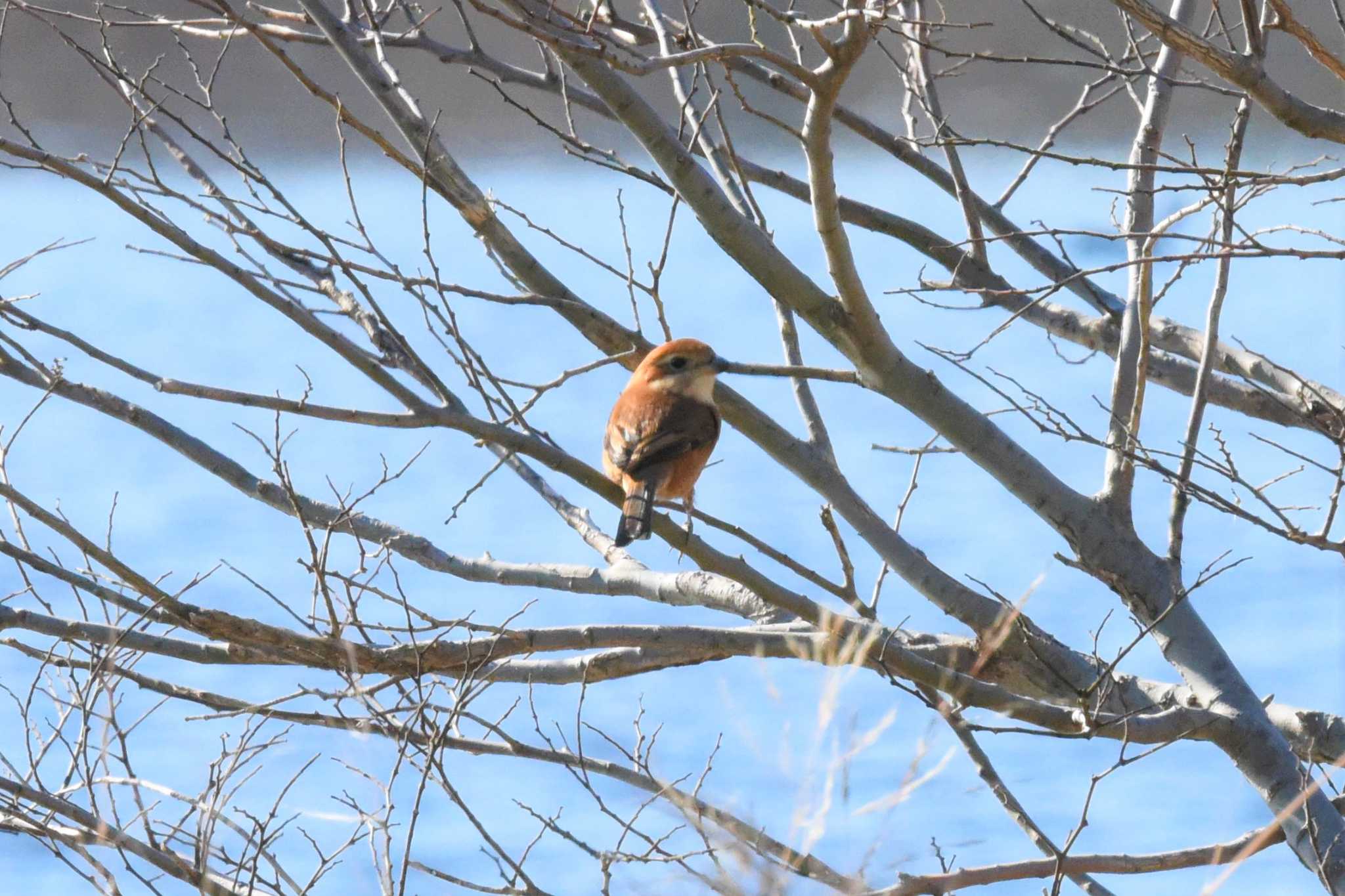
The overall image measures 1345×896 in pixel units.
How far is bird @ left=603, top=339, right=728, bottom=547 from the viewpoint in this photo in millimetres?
3604

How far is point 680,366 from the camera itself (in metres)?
4.02

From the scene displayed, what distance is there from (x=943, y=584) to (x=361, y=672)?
1.31 meters

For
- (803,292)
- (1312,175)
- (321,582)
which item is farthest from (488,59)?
(1312,175)

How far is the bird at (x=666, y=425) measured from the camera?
3.60 m

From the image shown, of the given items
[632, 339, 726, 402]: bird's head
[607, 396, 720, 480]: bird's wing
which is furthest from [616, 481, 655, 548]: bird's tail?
[632, 339, 726, 402]: bird's head

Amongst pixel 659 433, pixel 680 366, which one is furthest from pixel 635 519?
pixel 680 366

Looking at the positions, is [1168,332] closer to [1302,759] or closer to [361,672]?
[1302,759]

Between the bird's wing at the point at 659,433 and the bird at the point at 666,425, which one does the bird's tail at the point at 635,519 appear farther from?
the bird's wing at the point at 659,433

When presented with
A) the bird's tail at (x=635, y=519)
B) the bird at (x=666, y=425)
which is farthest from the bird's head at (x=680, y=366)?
the bird's tail at (x=635, y=519)

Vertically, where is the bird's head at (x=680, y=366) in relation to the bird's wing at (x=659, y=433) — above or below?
above

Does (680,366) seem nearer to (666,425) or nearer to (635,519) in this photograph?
(666,425)

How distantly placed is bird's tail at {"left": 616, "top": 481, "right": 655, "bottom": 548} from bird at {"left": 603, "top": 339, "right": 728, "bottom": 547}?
17 cm

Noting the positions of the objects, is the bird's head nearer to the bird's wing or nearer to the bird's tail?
the bird's wing

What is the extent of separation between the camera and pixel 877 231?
11.6 ft
